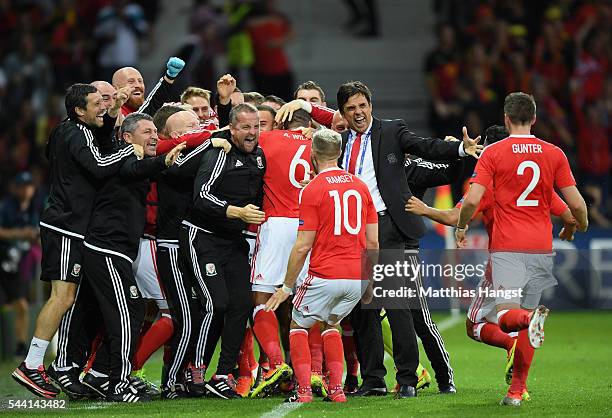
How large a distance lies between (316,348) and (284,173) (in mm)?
1367

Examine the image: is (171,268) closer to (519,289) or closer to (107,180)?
(107,180)

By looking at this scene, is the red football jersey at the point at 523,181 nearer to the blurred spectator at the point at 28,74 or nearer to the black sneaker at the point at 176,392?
the black sneaker at the point at 176,392

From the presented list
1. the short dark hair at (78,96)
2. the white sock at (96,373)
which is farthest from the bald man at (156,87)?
the white sock at (96,373)

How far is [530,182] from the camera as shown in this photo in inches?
341

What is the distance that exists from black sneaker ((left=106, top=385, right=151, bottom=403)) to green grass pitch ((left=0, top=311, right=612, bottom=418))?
0.44 ft

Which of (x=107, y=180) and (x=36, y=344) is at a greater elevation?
(x=107, y=180)

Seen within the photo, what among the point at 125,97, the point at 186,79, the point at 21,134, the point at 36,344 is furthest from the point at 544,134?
the point at 36,344

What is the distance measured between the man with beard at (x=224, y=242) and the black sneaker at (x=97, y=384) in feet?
2.31

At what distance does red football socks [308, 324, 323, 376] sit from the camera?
9.59 meters

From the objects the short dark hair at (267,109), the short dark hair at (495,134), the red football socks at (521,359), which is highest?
the short dark hair at (267,109)

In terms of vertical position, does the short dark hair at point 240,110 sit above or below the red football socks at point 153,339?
above

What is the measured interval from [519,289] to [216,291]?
2.32m

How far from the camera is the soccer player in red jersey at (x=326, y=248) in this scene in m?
8.76

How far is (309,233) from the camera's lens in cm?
874
